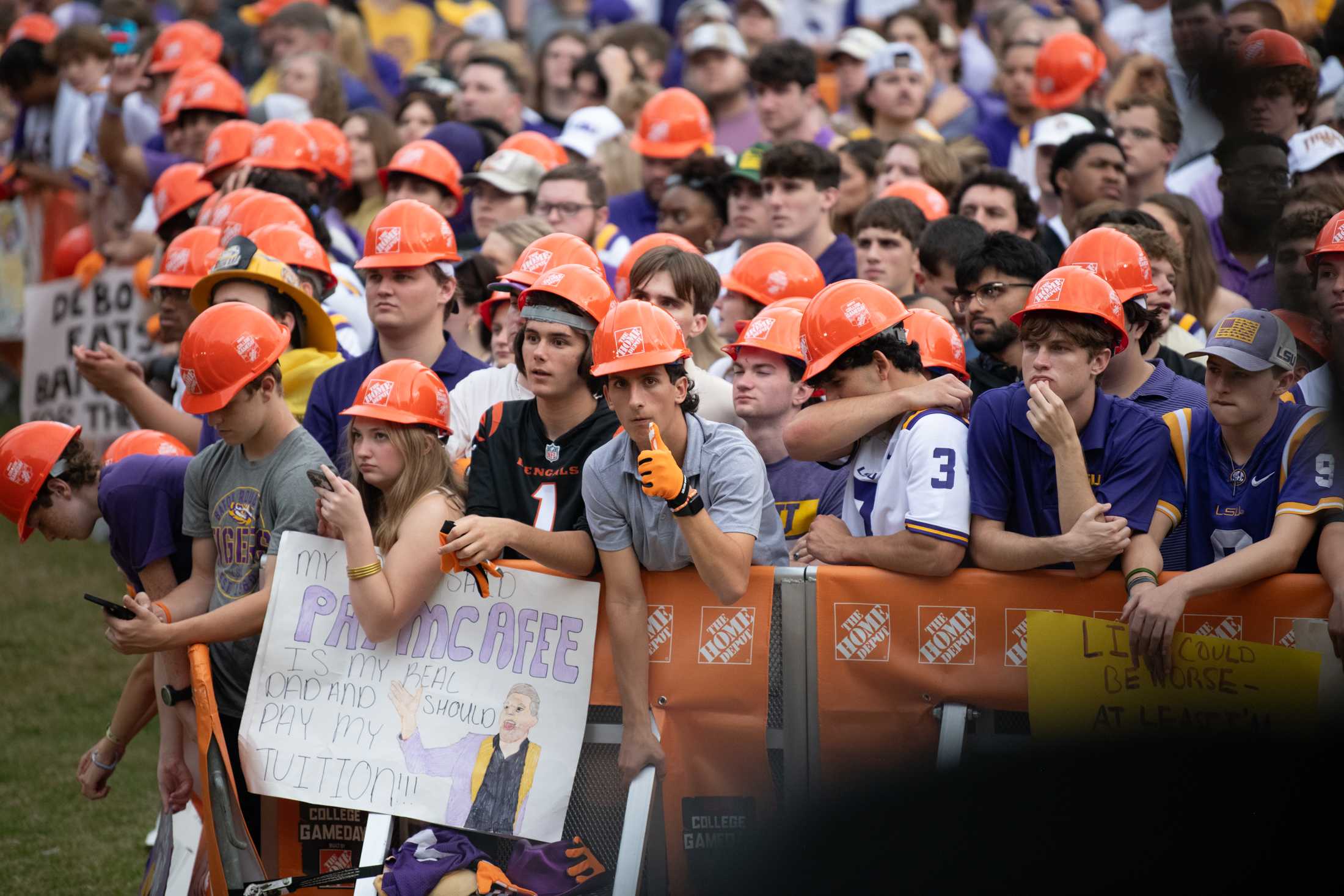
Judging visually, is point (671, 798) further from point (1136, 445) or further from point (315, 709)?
point (1136, 445)

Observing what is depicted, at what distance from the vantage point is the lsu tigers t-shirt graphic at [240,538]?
5031mm

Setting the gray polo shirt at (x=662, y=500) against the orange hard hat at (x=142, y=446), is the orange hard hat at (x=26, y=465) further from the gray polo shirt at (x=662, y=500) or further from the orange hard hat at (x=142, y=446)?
the gray polo shirt at (x=662, y=500)

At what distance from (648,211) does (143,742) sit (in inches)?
176

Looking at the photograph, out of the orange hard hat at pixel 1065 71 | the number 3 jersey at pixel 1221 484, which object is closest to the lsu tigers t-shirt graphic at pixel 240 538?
the number 3 jersey at pixel 1221 484

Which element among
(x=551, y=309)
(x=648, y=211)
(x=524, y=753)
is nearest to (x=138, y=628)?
(x=524, y=753)

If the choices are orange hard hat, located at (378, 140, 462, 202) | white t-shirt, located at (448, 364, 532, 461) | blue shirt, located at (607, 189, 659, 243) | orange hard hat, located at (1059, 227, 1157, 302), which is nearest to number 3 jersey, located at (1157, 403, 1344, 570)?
orange hard hat, located at (1059, 227, 1157, 302)

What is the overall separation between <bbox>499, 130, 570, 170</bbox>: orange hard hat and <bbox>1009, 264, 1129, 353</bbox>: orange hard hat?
16.7 feet

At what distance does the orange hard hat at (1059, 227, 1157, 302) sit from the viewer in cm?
492

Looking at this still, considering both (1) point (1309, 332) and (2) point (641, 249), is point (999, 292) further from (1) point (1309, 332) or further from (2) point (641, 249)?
(1) point (1309, 332)

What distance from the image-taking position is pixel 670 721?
460 cm

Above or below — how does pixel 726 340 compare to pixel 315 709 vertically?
above

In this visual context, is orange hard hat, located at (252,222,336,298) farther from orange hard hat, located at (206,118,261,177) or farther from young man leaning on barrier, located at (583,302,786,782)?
orange hard hat, located at (206,118,261,177)

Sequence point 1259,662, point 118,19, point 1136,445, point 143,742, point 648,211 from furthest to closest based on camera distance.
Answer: point 118,19 → point 648,211 → point 143,742 → point 1136,445 → point 1259,662

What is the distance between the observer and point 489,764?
470 centimetres
